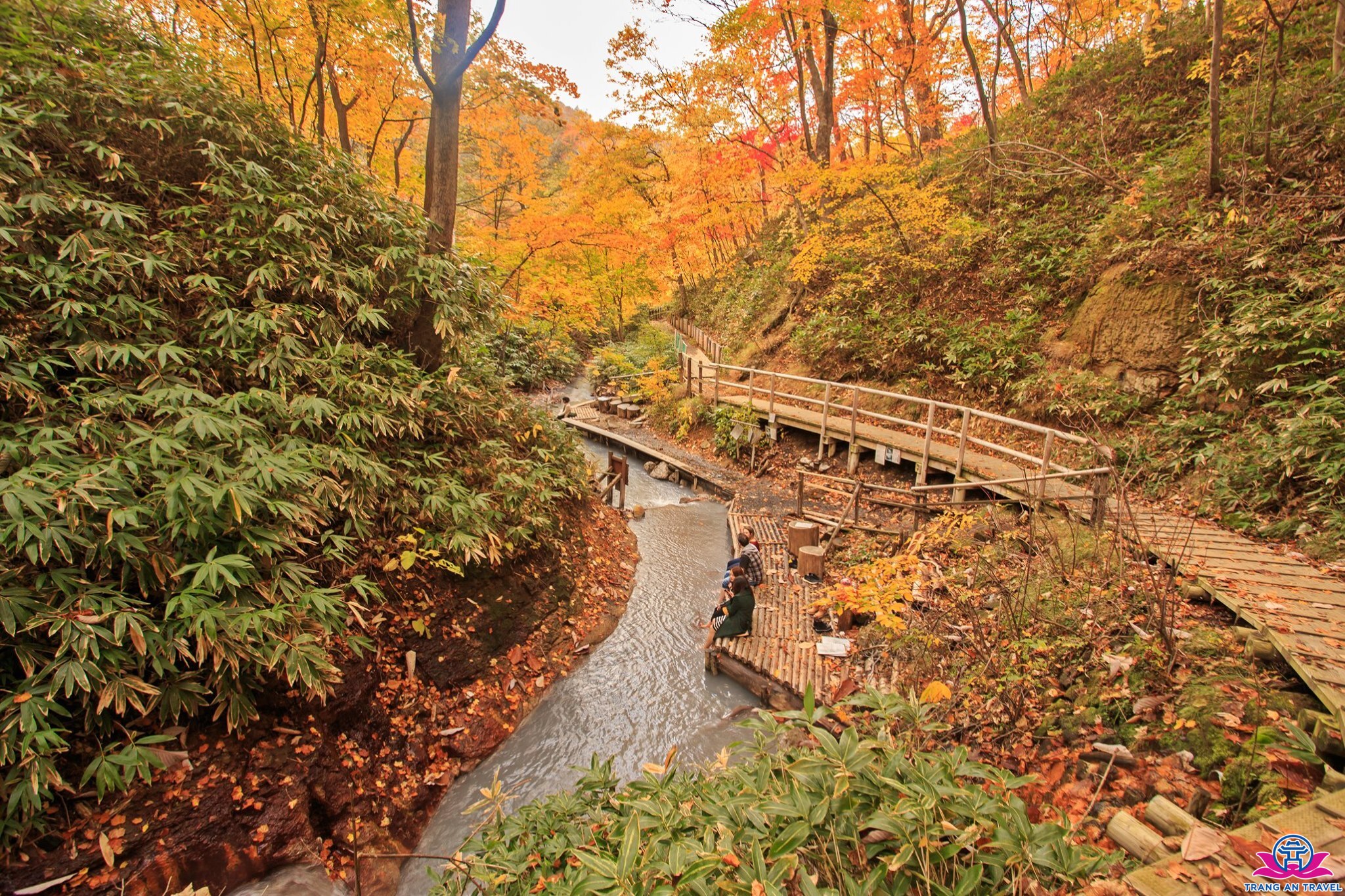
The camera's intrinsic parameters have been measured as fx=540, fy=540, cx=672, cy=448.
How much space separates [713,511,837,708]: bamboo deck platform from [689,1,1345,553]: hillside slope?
A: 4.60 meters

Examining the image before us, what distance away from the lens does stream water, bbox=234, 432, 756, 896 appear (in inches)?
186

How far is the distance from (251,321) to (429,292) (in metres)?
1.98

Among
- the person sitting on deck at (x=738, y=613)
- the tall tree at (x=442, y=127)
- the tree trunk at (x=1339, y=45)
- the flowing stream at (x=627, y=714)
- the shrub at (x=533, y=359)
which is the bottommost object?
the flowing stream at (x=627, y=714)

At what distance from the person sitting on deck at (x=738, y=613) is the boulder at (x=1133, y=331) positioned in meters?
7.21

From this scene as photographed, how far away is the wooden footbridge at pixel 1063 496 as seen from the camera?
3.90 metres

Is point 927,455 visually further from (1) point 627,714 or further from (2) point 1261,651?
(1) point 627,714

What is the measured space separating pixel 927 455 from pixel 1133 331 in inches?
148

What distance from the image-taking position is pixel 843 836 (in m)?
1.76

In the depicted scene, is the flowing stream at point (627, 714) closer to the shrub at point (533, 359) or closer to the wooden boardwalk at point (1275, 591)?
the wooden boardwalk at point (1275, 591)

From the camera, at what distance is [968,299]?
483 inches

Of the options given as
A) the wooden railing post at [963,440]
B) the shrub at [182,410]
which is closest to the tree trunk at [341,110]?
the shrub at [182,410]

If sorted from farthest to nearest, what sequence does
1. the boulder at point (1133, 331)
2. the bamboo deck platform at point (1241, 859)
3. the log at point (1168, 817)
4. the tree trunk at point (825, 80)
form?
the tree trunk at point (825, 80) → the boulder at point (1133, 331) → the log at point (1168, 817) → the bamboo deck platform at point (1241, 859)

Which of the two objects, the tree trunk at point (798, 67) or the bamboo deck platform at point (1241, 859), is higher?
the tree trunk at point (798, 67)

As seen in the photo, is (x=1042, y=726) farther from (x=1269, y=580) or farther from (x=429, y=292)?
(x=429, y=292)
